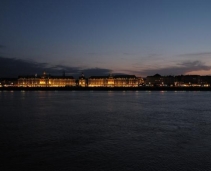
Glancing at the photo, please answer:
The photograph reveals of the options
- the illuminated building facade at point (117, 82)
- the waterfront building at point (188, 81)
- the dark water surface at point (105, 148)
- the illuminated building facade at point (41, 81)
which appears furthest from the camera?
the waterfront building at point (188, 81)

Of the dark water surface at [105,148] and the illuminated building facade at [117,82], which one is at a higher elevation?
the illuminated building facade at [117,82]

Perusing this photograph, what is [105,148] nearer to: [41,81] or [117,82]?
[117,82]

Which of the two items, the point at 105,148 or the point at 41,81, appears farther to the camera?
the point at 41,81

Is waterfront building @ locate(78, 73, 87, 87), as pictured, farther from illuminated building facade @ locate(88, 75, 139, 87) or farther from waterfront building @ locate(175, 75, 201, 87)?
waterfront building @ locate(175, 75, 201, 87)

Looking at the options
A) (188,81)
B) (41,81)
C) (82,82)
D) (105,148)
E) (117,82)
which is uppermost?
(41,81)

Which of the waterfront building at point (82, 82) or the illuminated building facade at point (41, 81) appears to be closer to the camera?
the illuminated building facade at point (41, 81)

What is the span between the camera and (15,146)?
11328 mm

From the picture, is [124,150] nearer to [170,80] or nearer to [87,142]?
[87,142]

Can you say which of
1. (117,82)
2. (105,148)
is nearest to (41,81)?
(117,82)

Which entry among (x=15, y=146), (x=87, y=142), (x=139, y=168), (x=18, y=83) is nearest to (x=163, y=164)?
(x=139, y=168)

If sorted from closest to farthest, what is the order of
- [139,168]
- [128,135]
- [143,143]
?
[139,168] < [143,143] < [128,135]

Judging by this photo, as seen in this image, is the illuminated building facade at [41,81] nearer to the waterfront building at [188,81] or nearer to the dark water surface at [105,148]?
the waterfront building at [188,81]

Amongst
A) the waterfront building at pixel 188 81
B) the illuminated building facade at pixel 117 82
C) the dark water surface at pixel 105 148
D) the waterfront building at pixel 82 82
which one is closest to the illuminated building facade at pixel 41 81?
the waterfront building at pixel 82 82

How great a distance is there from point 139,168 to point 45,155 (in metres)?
3.31
